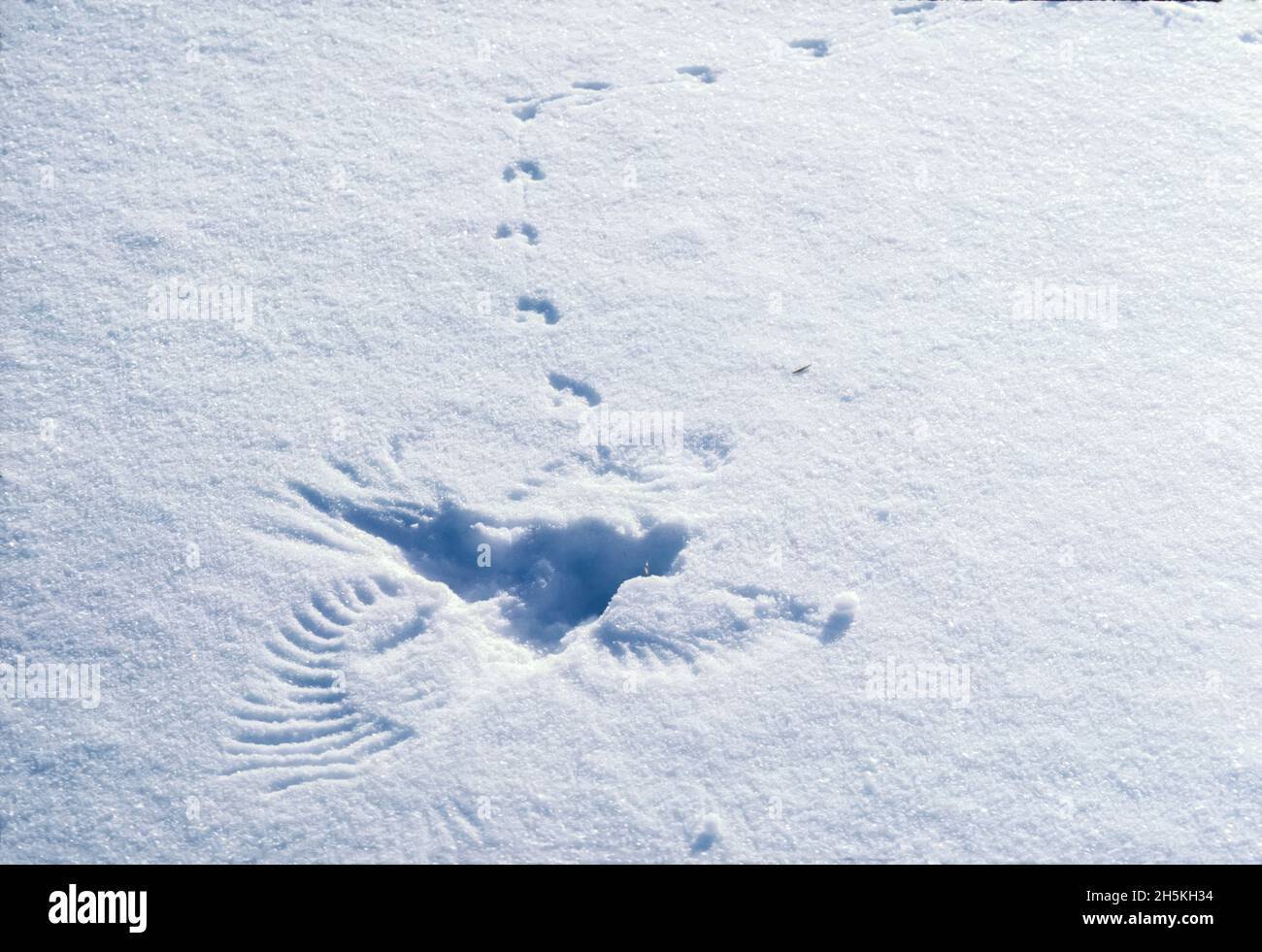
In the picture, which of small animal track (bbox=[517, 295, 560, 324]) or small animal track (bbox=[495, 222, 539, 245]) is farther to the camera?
small animal track (bbox=[495, 222, 539, 245])

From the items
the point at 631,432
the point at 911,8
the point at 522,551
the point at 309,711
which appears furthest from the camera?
the point at 911,8

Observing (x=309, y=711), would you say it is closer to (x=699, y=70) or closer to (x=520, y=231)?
(x=520, y=231)

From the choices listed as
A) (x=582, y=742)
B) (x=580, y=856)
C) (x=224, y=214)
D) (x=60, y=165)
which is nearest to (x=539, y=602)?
(x=582, y=742)

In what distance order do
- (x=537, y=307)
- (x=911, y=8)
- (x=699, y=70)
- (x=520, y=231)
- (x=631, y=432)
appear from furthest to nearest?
(x=911, y=8)
(x=699, y=70)
(x=520, y=231)
(x=537, y=307)
(x=631, y=432)

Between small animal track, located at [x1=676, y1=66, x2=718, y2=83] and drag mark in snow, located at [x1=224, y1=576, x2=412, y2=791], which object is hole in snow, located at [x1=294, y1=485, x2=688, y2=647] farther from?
small animal track, located at [x1=676, y1=66, x2=718, y2=83]

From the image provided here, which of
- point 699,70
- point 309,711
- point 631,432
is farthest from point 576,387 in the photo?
point 699,70

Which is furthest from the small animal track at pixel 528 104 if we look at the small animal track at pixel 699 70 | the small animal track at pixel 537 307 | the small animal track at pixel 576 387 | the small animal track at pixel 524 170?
the small animal track at pixel 576 387

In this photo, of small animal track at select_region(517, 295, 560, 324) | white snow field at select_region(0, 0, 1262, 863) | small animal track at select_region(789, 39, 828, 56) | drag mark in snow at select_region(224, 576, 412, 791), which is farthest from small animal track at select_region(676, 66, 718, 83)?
drag mark in snow at select_region(224, 576, 412, 791)
